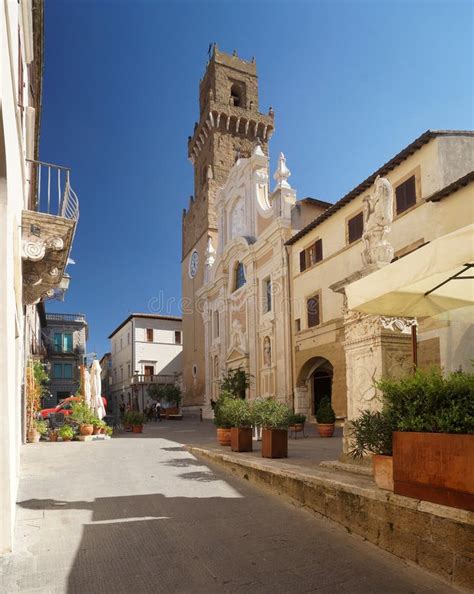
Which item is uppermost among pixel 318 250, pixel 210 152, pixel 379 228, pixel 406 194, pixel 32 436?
pixel 210 152

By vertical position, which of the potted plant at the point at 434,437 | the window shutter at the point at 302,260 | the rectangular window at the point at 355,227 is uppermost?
the rectangular window at the point at 355,227

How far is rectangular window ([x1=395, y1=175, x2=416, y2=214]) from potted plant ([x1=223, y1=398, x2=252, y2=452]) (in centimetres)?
887

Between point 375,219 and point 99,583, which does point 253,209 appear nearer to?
point 375,219

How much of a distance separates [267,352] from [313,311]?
5.03 metres

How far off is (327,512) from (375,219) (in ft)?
13.1

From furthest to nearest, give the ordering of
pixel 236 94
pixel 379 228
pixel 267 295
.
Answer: pixel 236 94
pixel 267 295
pixel 379 228

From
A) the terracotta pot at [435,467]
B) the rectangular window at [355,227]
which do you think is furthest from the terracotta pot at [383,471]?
the rectangular window at [355,227]

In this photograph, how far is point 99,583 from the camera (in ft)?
12.0

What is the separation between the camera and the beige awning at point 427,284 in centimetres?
389

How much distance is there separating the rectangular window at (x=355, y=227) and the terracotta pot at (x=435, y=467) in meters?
14.5

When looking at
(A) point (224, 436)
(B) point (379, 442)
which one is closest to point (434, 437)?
(B) point (379, 442)

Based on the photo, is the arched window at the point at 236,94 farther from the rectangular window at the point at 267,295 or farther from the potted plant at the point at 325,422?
the potted plant at the point at 325,422

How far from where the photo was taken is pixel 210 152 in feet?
119

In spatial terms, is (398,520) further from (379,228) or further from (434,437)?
(379,228)
